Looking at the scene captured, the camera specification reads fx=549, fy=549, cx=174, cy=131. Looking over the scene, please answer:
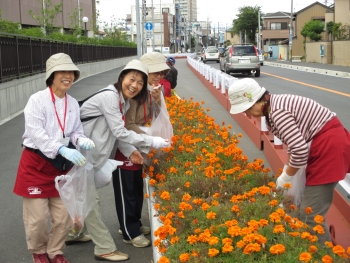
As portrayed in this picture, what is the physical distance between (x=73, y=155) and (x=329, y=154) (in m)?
1.94

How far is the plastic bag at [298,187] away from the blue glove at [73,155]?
5.43ft

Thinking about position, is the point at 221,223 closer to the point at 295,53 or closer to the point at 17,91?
the point at 17,91

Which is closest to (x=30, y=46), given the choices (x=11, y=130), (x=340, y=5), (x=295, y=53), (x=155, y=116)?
(x=11, y=130)

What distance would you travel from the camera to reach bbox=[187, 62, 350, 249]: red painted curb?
5084 millimetres

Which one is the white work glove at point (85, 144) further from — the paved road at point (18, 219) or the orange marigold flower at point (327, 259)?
the orange marigold flower at point (327, 259)

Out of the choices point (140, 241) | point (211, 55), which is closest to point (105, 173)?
point (140, 241)

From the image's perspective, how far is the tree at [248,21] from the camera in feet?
313

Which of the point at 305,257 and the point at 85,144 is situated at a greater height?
the point at 85,144

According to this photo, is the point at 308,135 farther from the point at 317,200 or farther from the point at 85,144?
the point at 85,144

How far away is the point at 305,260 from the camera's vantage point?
2.83 m

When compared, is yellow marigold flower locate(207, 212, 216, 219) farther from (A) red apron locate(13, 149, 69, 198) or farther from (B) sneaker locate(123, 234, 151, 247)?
(B) sneaker locate(123, 234, 151, 247)

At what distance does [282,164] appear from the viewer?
723 cm

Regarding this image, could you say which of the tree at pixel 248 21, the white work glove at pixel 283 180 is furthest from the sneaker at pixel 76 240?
the tree at pixel 248 21

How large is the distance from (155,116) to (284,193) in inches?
66.2
